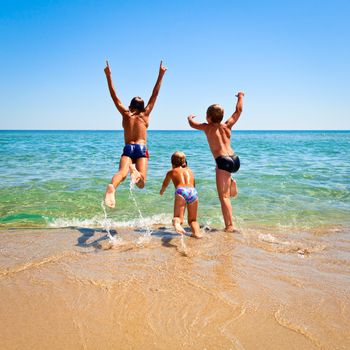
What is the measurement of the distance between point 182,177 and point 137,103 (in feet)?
4.70

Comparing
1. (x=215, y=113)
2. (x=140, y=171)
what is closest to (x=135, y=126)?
(x=140, y=171)

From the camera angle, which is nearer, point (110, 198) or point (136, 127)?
point (110, 198)

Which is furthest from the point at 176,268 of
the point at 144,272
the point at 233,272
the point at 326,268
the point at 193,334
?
the point at 326,268

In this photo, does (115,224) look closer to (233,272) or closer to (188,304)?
(233,272)

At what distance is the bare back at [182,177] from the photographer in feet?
17.0

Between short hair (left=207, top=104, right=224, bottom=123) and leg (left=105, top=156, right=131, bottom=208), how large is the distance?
150 centimetres

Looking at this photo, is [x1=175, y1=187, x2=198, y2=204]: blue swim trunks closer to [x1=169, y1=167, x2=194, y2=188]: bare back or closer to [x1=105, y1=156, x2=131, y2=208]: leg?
[x1=169, y1=167, x2=194, y2=188]: bare back

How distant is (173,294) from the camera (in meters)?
2.75

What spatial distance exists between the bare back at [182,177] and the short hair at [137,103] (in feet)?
3.89

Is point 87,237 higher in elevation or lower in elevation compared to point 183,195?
lower

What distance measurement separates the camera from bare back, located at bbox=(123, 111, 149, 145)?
5.41m

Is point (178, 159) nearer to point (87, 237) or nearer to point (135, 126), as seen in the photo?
point (135, 126)

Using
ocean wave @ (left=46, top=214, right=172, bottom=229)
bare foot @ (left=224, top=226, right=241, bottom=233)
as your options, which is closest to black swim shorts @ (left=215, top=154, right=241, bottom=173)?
bare foot @ (left=224, top=226, right=241, bottom=233)

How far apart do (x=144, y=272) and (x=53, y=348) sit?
1325 mm
